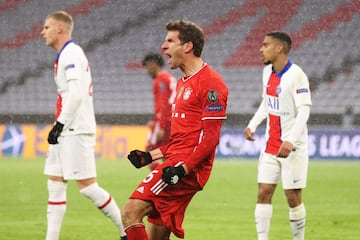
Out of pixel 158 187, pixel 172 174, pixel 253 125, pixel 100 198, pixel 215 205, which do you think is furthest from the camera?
pixel 215 205

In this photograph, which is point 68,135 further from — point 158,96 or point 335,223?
point 158,96

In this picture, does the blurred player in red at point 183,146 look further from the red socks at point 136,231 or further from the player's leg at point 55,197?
the player's leg at point 55,197

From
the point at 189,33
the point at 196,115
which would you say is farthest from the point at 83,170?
the point at 189,33

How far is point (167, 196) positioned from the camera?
5.35 m

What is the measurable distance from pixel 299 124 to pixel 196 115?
1.75 m

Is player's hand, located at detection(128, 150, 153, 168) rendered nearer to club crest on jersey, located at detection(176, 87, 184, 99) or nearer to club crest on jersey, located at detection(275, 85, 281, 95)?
club crest on jersey, located at detection(176, 87, 184, 99)

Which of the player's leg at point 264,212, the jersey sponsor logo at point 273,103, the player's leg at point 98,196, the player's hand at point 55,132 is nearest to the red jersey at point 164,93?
the jersey sponsor logo at point 273,103

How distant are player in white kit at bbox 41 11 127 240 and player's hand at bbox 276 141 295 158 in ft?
4.60

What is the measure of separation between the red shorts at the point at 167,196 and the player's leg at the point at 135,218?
0.04 m

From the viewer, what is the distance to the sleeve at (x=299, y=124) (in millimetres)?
6852

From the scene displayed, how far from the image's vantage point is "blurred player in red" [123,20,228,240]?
5.23 meters

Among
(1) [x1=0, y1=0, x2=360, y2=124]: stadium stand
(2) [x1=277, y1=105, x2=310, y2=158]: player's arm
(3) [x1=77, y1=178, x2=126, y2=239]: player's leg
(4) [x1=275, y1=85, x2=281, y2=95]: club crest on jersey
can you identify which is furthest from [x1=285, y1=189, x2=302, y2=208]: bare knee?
(1) [x1=0, y1=0, x2=360, y2=124]: stadium stand

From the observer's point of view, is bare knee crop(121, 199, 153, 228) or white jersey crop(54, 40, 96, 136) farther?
white jersey crop(54, 40, 96, 136)

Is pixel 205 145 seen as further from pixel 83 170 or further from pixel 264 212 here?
pixel 264 212
